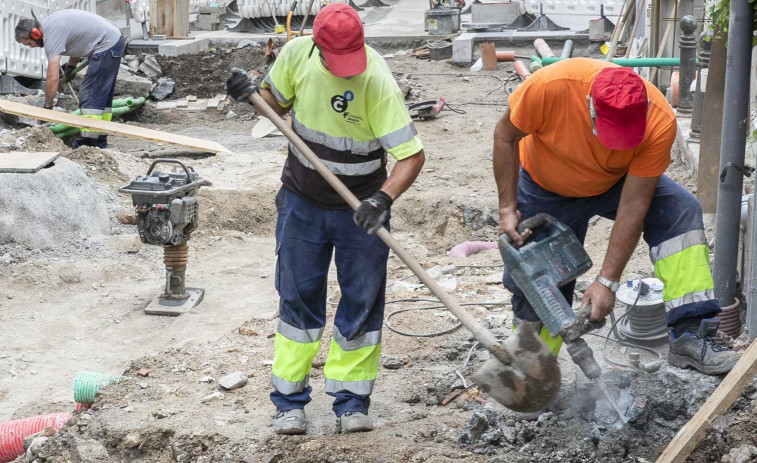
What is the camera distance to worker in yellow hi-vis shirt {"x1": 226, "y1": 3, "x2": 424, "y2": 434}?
12.4 feet

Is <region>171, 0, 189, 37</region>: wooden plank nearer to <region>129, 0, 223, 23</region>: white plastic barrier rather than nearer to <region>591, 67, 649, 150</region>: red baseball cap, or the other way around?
<region>129, 0, 223, 23</region>: white plastic barrier

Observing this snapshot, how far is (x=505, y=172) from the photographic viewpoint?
4.01m

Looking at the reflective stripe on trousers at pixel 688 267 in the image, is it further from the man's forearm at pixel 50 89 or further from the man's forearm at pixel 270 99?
the man's forearm at pixel 50 89

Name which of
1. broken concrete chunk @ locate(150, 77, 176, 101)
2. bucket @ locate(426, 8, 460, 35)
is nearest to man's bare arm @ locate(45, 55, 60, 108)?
broken concrete chunk @ locate(150, 77, 176, 101)

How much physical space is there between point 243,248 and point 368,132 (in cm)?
443

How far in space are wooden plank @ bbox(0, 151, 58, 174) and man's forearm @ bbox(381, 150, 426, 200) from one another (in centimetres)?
494

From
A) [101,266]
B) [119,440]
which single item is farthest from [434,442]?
[101,266]

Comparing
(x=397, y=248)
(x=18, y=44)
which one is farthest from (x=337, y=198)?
(x=18, y=44)

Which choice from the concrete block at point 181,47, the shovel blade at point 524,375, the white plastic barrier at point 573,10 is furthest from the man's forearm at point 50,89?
the white plastic barrier at point 573,10

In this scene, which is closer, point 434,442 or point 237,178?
point 434,442

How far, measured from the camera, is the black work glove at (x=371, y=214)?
12.1 feet

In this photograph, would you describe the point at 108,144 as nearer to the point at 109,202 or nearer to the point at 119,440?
the point at 109,202

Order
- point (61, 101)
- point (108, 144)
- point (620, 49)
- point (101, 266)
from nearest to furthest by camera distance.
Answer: point (101, 266)
point (108, 144)
point (61, 101)
point (620, 49)

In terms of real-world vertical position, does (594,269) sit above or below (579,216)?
below
